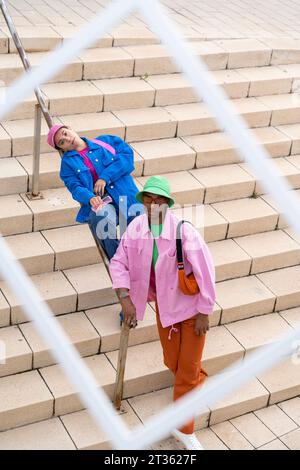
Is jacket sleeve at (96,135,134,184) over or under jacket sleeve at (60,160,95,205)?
over

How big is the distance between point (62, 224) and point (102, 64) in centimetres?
168

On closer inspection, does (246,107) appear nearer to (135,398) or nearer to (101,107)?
(101,107)

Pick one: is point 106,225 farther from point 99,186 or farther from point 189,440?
point 189,440

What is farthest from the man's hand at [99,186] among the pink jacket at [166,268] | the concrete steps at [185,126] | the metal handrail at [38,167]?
the concrete steps at [185,126]

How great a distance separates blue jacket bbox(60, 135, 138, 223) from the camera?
14.5 ft

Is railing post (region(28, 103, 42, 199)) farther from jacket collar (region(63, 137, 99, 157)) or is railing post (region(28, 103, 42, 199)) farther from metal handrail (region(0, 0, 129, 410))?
jacket collar (region(63, 137, 99, 157))

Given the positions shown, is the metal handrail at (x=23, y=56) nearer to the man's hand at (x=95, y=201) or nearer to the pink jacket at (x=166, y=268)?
the man's hand at (x=95, y=201)

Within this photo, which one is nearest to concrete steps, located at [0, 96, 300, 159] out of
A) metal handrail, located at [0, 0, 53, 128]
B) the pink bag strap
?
metal handrail, located at [0, 0, 53, 128]

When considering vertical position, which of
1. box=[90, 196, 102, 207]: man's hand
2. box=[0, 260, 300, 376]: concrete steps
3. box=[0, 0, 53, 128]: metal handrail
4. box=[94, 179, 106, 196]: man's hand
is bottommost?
Answer: box=[0, 260, 300, 376]: concrete steps

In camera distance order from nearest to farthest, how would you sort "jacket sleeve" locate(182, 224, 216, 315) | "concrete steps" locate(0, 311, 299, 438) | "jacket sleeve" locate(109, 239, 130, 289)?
"jacket sleeve" locate(182, 224, 216, 315), "jacket sleeve" locate(109, 239, 130, 289), "concrete steps" locate(0, 311, 299, 438)

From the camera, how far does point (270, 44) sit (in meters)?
7.27

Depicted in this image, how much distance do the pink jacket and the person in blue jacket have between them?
0.42 m

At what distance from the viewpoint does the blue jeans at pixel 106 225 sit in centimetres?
447

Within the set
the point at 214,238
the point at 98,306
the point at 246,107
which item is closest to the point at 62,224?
the point at 98,306
